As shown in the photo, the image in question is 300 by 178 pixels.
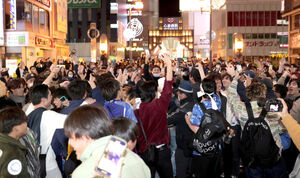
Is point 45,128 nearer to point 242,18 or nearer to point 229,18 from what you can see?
point 229,18

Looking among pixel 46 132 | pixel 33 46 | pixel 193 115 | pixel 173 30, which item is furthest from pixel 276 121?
pixel 173 30

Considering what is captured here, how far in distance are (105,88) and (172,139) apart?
2.38 meters

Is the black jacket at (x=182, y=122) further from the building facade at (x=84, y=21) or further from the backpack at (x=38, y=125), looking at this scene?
the building facade at (x=84, y=21)

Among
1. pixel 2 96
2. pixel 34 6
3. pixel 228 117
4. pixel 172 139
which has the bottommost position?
pixel 172 139

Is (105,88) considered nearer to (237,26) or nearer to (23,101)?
(23,101)

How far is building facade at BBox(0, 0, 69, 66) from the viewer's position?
99.3 ft

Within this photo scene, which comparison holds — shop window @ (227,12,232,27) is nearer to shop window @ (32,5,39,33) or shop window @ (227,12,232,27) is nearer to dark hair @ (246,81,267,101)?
shop window @ (32,5,39,33)

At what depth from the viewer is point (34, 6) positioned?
111 feet

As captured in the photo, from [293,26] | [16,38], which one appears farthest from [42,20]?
[293,26]

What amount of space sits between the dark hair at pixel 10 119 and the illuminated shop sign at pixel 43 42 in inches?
1183

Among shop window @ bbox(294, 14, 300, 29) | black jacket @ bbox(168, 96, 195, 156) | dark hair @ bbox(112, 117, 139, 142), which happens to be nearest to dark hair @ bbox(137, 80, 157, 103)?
black jacket @ bbox(168, 96, 195, 156)

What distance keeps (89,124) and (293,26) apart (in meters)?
45.5

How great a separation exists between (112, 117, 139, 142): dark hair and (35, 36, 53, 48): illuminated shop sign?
3064 cm

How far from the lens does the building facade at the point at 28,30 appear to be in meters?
30.3
